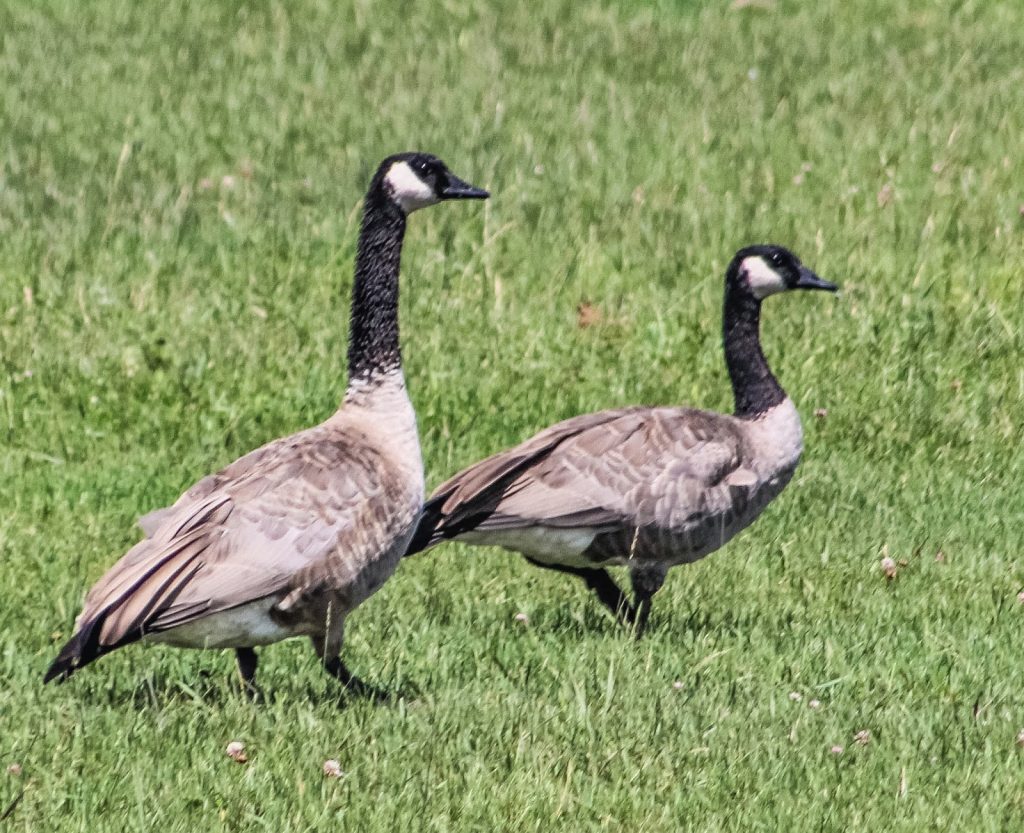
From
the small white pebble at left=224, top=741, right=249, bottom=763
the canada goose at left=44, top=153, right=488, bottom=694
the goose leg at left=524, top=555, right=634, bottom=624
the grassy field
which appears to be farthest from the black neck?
the small white pebble at left=224, top=741, right=249, bottom=763

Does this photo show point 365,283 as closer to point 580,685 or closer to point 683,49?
point 580,685

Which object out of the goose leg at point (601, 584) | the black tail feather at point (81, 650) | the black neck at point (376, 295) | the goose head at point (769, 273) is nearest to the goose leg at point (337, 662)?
the black tail feather at point (81, 650)

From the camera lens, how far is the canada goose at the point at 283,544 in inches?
236

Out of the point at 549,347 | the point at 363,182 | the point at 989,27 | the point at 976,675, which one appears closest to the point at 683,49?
the point at 989,27

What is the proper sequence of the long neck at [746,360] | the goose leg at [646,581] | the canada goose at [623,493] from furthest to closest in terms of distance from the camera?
the long neck at [746,360] → the goose leg at [646,581] → the canada goose at [623,493]

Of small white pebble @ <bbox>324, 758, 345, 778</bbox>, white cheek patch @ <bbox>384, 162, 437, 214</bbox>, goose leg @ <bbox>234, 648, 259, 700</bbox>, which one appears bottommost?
goose leg @ <bbox>234, 648, 259, 700</bbox>

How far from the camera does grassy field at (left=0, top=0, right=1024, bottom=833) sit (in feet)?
18.8

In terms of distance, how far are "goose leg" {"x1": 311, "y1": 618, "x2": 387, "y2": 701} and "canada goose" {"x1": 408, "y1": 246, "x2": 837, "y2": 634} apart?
31.6 inches

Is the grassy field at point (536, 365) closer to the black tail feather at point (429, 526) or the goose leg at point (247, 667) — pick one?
the goose leg at point (247, 667)

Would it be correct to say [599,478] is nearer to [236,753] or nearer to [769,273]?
[769,273]

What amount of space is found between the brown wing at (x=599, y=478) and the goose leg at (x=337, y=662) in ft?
2.63

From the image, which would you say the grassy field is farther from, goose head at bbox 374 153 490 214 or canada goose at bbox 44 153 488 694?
goose head at bbox 374 153 490 214

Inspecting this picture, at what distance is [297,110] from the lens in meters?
14.0

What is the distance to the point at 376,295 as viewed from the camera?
6965 mm
